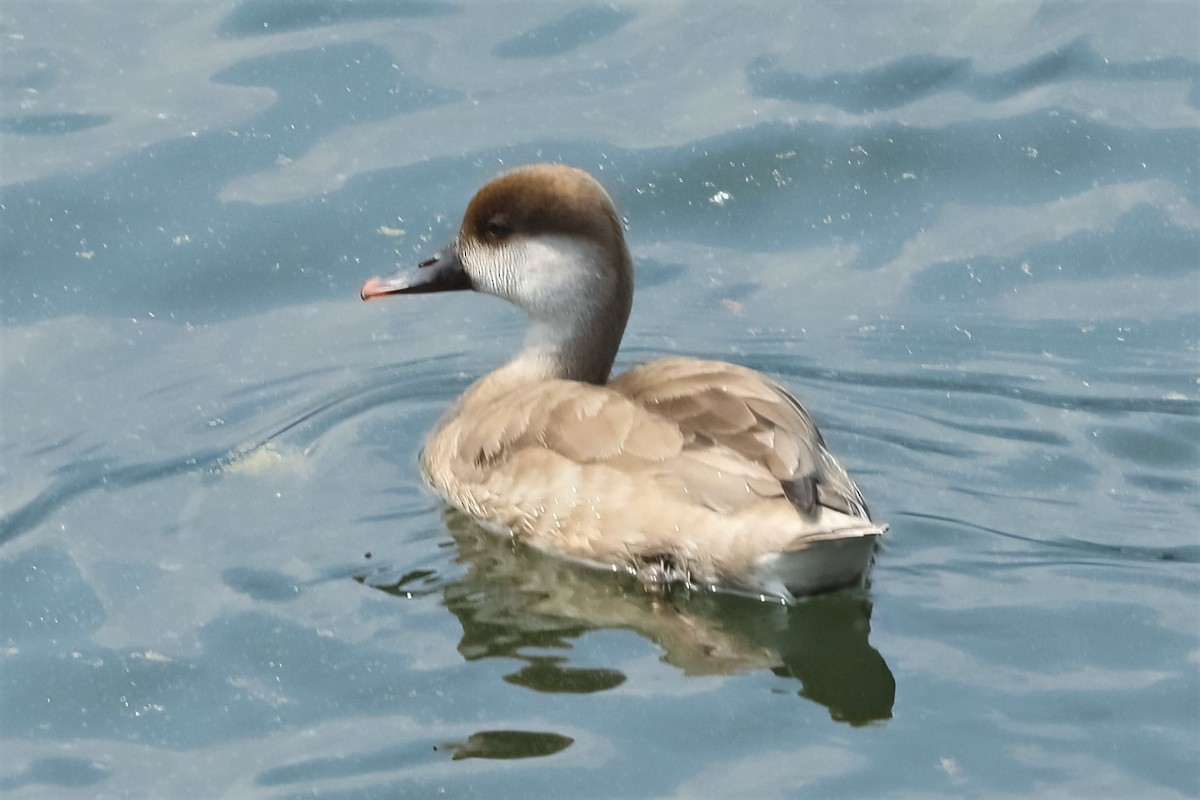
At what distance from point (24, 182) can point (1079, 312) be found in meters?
4.97

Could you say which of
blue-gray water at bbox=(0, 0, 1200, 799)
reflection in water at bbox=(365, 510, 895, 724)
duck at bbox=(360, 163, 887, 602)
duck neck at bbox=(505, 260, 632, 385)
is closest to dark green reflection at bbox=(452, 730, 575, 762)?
blue-gray water at bbox=(0, 0, 1200, 799)

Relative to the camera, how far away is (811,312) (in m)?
8.27

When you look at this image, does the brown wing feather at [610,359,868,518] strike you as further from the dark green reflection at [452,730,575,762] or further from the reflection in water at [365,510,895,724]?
the dark green reflection at [452,730,575,762]

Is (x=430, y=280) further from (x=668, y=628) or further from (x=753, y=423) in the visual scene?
(x=668, y=628)

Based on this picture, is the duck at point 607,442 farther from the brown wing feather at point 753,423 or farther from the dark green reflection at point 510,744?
the dark green reflection at point 510,744

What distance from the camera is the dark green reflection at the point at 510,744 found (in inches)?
209

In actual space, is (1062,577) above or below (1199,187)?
below

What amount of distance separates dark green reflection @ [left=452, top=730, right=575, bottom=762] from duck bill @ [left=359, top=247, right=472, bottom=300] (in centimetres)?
231

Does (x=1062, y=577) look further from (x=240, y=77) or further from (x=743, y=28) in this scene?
(x=240, y=77)

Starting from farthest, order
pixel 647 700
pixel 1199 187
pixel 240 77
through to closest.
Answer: pixel 240 77 < pixel 1199 187 < pixel 647 700

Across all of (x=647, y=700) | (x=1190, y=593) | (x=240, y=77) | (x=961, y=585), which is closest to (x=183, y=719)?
(x=647, y=700)

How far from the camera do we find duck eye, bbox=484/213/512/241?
695cm

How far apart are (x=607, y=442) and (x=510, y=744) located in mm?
1228

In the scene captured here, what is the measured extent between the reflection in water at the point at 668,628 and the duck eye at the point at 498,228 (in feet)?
4.22
